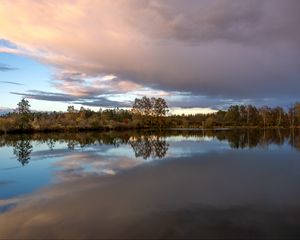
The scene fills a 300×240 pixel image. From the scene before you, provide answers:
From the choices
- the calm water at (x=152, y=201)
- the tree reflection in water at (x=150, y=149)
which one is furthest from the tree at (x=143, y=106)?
the calm water at (x=152, y=201)

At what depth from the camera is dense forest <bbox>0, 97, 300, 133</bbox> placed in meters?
69.5

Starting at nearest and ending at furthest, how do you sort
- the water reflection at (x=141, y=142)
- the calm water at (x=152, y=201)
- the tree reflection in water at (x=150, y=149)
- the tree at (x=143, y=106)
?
1. the calm water at (x=152, y=201)
2. the tree reflection in water at (x=150, y=149)
3. the water reflection at (x=141, y=142)
4. the tree at (x=143, y=106)

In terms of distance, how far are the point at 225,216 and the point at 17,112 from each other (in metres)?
77.8

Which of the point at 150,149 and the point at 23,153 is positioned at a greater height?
the point at 150,149

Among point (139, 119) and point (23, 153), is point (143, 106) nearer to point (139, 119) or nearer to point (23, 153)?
point (139, 119)

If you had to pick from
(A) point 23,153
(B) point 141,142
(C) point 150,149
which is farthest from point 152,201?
(B) point 141,142

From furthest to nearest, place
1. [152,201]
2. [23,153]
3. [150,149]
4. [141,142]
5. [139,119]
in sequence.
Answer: [139,119], [141,142], [150,149], [23,153], [152,201]

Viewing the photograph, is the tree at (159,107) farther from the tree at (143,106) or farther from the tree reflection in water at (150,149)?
the tree reflection in water at (150,149)

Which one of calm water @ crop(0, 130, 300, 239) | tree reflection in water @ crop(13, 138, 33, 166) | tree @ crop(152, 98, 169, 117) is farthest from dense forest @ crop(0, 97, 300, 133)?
calm water @ crop(0, 130, 300, 239)

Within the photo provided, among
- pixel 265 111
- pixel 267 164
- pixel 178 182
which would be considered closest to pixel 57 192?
pixel 178 182

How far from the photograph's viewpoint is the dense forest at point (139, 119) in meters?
69.5

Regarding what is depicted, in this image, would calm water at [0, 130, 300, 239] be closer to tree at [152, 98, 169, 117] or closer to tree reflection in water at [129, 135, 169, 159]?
tree reflection in water at [129, 135, 169, 159]

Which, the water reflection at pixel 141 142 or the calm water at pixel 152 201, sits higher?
the water reflection at pixel 141 142

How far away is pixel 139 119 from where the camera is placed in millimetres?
90188
